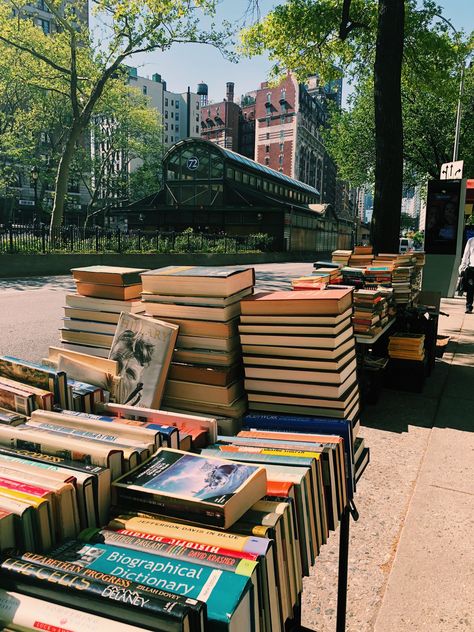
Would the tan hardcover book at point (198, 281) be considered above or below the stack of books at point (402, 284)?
above

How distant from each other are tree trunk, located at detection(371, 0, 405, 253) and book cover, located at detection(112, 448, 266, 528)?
6.99 m

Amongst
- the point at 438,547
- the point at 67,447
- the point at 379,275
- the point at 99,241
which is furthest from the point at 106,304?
the point at 99,241

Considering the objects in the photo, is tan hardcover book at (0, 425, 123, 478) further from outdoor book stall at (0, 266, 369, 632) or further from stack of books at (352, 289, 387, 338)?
stack of books at (352, 289, 387, 338)

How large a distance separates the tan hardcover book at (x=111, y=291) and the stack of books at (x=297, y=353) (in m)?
0.81

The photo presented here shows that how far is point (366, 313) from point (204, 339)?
290 centimetres

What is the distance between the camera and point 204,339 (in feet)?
8.73

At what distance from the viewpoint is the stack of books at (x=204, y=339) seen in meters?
2.60

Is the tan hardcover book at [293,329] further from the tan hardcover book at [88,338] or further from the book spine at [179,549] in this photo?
the book spine at [179,549]

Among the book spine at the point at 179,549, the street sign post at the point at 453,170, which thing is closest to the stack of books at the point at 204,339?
the book spine at the point at 179,549

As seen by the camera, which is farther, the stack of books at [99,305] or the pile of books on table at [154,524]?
the stack of books at [99,305]

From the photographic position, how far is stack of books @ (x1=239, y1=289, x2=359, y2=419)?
8.37 ft

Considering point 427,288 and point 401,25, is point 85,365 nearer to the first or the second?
point 401,25

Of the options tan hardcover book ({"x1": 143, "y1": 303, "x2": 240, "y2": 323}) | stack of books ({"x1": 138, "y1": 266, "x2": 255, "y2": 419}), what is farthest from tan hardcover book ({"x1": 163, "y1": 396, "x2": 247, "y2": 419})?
tan hardcover book ({"x1": 143, "y1": 303, "x2": 240, "y2": 323})

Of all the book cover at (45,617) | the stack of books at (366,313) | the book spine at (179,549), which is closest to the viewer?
the book cover at (45,617)
